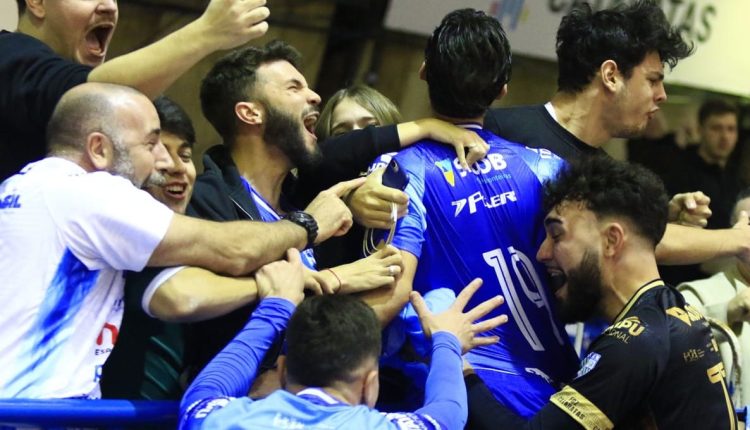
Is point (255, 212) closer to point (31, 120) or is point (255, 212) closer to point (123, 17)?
point (31, 120)

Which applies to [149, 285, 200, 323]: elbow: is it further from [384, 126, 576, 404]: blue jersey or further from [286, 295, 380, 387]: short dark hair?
[384, 126, 576, 404]: blue jersey

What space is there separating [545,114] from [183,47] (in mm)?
1522

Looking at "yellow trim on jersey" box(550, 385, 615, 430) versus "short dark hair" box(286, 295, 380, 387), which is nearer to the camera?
"short dark hair" box(286, 295, 380, 387)

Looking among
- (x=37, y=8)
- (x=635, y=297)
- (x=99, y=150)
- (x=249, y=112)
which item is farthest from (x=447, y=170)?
(x=37, y=8)

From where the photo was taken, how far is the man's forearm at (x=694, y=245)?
4273mm

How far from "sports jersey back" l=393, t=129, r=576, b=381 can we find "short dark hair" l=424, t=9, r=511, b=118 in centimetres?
19

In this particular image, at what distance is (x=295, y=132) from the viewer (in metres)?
4.32

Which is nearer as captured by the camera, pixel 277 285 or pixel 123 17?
pixel 277 285

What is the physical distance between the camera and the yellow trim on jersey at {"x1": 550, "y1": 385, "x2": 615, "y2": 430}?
3.60 metres

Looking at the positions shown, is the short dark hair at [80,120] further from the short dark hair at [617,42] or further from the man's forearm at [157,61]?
the short dark hair at [617,42]

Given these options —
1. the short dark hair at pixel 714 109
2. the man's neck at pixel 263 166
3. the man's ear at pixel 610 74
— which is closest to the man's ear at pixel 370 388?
the man's neck at pixel 263 166

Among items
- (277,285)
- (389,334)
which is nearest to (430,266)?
(389,334)

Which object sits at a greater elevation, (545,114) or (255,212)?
(545,114)

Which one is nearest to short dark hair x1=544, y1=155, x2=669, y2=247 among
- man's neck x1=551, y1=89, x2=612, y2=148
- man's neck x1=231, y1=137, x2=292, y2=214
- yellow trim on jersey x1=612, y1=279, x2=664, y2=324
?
yellow trim on jersey x1=612, y1=279, x2=664, y2=324
